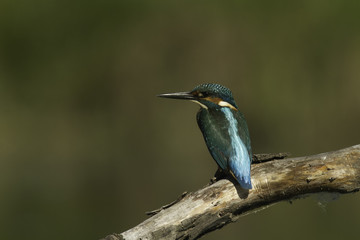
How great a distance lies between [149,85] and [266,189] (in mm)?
6499

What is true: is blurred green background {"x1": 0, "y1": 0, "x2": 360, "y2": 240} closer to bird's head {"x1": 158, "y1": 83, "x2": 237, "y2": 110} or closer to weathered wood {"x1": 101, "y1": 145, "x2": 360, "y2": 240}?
bird's head {"x1": 158, "y1": 83, "x2": 237, "y2": 110}

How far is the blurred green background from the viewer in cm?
936

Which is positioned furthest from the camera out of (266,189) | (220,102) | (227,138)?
(220,102)

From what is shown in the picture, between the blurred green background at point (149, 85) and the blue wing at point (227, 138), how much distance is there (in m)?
4.19

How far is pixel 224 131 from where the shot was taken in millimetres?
4348

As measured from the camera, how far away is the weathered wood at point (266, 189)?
3600 millimetres

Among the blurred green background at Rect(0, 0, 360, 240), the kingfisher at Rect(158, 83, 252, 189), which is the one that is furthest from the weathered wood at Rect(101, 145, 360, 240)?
the blurred green background at Rect(0, 0, 360, 240)

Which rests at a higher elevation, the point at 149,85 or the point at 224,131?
the point at 224,131

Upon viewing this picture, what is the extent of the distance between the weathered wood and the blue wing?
0.14 m

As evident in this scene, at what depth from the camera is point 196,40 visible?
401 inches

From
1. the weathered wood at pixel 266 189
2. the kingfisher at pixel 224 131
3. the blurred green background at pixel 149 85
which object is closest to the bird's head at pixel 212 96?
the kingfisher at pixel 224 131

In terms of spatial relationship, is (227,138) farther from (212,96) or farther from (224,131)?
(212,96)

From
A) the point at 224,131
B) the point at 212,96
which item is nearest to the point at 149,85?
the point at 212,96

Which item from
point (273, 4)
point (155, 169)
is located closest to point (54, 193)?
point (155, 169)
